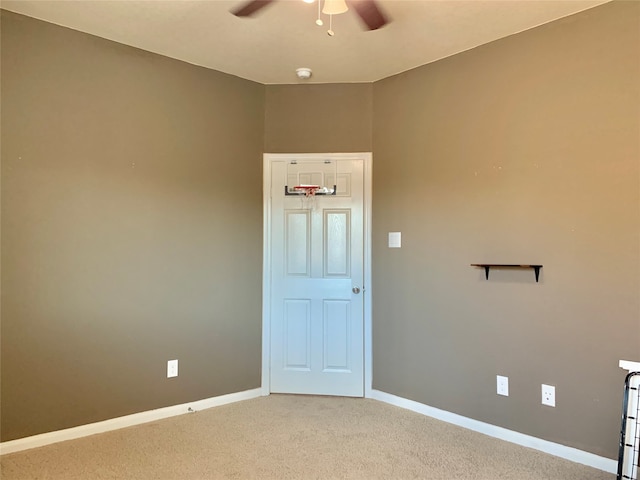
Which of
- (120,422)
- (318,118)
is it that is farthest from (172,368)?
(318,118)

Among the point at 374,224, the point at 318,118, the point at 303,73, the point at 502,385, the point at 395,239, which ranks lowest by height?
the point at 502,385

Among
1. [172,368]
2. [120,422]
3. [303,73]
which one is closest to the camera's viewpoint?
[120,422]

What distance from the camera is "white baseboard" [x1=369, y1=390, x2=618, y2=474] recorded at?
2.45 metres

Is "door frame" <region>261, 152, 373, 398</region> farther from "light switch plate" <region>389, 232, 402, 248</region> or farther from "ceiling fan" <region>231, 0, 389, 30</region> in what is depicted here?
"ceiling fan" <region>231, 0, 389, 30</region>

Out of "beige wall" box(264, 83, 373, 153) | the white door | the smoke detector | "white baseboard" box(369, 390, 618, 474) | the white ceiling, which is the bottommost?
"white baseboard" box(369, 390, 618, 474)

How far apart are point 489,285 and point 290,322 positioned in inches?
64.7

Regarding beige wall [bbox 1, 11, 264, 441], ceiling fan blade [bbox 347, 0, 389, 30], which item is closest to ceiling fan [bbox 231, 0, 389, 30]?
ceiling fan blade [bbox 347, 0, 389, 30]

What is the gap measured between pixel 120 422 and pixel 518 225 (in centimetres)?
296

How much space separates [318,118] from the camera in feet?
12.3

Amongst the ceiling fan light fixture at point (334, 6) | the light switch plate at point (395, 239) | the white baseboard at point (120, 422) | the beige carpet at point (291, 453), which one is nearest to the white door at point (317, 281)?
the light switch plate at point (395, 239)

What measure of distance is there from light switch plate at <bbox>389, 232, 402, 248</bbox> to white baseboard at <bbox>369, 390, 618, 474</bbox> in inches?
46.9

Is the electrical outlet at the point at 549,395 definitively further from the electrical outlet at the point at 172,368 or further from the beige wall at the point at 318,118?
the electrical outlet at the point at 172,368

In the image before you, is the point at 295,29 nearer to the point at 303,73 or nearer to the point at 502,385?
the point at 303,73

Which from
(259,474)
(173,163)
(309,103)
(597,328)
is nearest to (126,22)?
(173,163)
